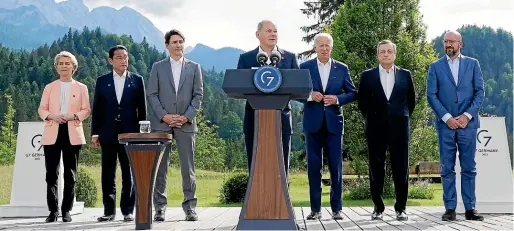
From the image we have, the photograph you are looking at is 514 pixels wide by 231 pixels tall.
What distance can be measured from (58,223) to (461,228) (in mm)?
3874

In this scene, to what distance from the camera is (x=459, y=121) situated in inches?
238

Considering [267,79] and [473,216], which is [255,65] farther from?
[473,216]

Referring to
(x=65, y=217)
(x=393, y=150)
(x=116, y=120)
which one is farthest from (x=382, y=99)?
(x=65, y=217)

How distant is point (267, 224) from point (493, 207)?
373cm

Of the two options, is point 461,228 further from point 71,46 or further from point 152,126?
point 71,46

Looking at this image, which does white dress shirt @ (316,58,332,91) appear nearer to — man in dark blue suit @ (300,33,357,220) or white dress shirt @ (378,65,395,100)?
man in dark blue suit @ (300,33,357,220)

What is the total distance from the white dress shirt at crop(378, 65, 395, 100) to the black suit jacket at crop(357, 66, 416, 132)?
0.04 m

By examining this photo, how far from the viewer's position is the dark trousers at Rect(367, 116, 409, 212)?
6.13 m

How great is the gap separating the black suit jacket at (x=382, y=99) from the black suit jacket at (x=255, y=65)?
824 millimetres

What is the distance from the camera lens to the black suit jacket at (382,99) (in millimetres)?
6129

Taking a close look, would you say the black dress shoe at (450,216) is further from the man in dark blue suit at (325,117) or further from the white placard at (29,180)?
the white placard at (29,180)

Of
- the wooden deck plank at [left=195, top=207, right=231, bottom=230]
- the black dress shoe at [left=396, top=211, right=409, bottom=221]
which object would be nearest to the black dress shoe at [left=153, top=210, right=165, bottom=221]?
the wooden deck plank at [left=195, top=207, right=231, bottom=230]

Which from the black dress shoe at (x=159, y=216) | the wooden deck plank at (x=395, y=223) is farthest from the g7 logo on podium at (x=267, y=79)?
the black dress shoe at (x=159, y=216)

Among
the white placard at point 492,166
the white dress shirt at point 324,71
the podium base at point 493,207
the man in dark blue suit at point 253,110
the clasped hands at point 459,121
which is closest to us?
the man in dark blue suit at point 253,110
